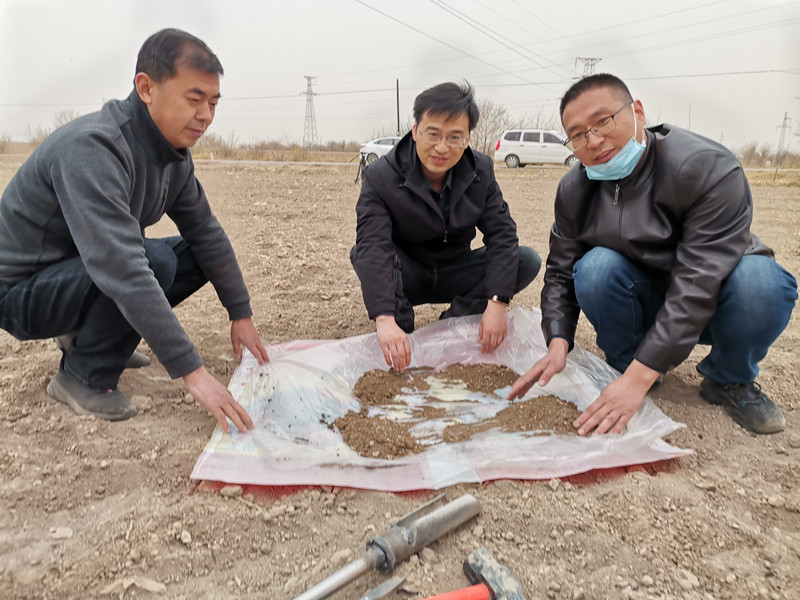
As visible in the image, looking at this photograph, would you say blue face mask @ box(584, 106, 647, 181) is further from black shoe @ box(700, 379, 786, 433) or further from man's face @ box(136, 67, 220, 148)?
man's face @ box(136, 67, 220, 148)

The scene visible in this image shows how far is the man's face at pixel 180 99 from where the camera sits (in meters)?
1.56

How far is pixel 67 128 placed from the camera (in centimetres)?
154

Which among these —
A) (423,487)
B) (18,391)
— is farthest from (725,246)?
(18,391)

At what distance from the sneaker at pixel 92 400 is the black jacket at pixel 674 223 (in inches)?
53.2

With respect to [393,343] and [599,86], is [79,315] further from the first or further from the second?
[599,86]

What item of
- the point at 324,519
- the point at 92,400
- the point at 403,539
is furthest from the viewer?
the point at 92,400

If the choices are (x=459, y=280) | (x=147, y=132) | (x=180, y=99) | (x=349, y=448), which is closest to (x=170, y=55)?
(x=180, y=99)

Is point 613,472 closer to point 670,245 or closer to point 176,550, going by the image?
point 670,245

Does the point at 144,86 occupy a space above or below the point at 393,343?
above

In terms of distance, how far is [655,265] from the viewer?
1826 mm

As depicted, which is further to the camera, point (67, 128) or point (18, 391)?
point (18, 391)

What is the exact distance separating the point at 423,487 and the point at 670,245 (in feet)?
3.50

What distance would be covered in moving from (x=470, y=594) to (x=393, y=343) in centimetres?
97

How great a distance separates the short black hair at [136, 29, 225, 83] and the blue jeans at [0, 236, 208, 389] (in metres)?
0.52
